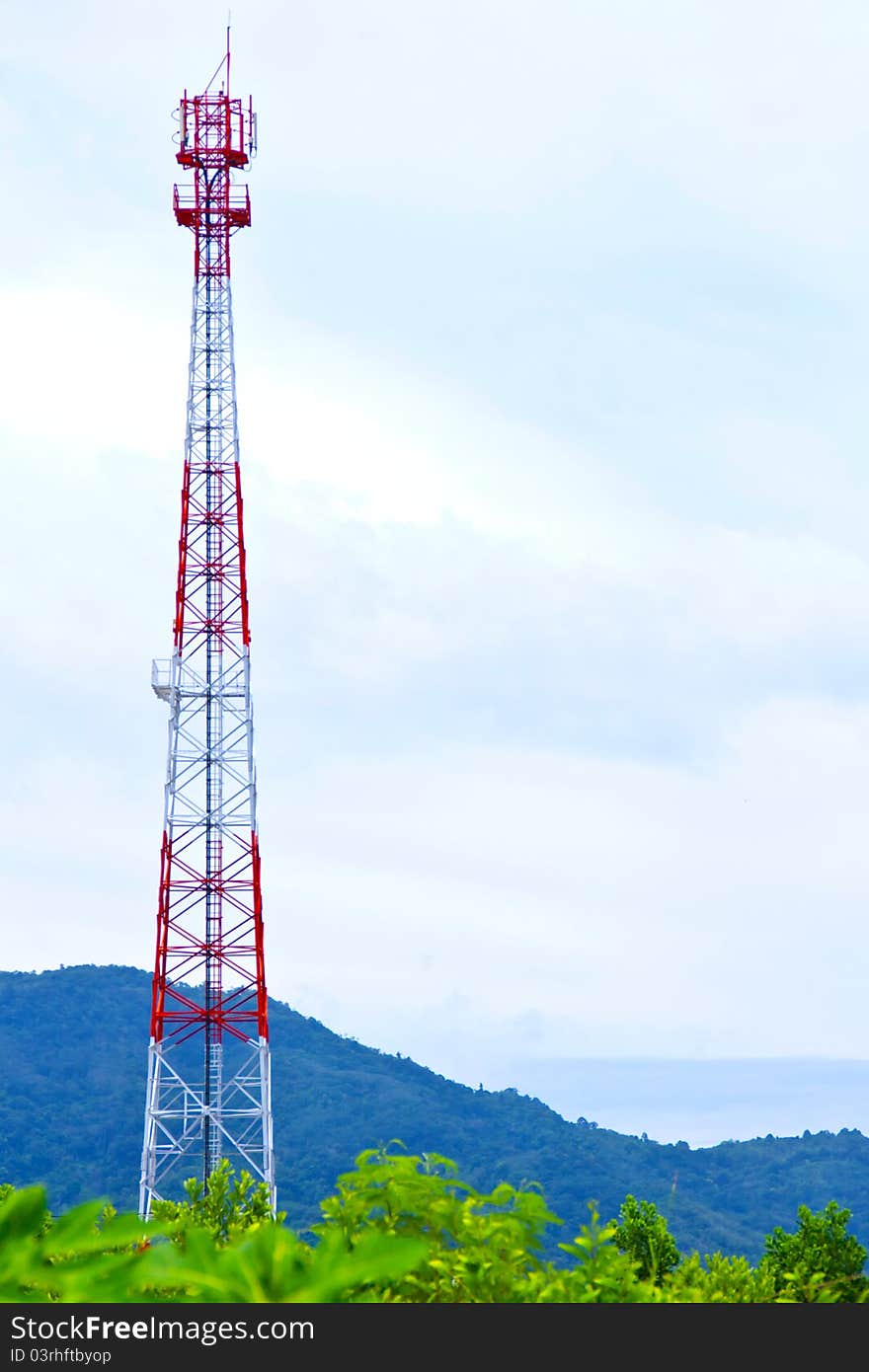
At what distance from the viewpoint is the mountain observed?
379 ft

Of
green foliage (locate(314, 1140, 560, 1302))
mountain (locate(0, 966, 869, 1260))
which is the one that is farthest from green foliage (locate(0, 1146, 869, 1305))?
mountain (locate(0, 966, 869, 1260))

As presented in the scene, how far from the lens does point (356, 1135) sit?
427 ft

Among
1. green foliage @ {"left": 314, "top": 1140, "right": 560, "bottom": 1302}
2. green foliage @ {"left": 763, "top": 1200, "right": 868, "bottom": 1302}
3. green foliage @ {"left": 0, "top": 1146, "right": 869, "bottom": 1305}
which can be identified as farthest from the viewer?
green foliage @ {"left": 763, "top": 1200, "right": 868, "bottom": 1302}

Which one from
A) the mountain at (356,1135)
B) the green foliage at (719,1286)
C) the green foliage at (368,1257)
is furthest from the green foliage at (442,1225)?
the mountain at (356,1135)

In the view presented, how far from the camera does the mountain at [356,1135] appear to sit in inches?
4550

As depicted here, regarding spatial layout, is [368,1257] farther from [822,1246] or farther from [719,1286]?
[822,1246]

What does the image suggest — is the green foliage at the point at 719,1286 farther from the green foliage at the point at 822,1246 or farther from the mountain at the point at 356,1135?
the mountain at the point at 356,1135

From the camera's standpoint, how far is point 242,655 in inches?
1321

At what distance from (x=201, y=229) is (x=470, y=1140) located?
367 ft

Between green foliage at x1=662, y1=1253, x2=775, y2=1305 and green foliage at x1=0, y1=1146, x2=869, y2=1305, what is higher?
green foliage at x1=0, y1=1146, x2=869, y2=1305

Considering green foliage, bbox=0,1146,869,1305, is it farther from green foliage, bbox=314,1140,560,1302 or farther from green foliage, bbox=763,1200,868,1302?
green foliage, bbox=763,1200,868,1302

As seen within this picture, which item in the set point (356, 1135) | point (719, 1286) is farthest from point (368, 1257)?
point (356, 1135)
